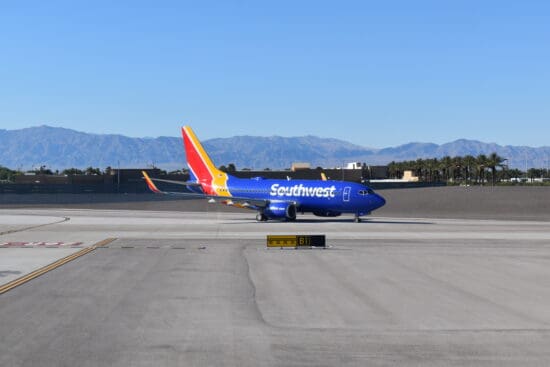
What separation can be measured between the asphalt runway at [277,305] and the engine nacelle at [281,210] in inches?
1077

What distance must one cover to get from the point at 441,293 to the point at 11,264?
18549mm

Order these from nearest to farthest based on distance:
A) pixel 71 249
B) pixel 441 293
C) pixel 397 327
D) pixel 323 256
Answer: pixel 397 327 → pixel 441 293 → pixel 323 256 → pixel 71 249

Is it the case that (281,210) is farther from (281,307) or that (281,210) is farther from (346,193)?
(281,307)

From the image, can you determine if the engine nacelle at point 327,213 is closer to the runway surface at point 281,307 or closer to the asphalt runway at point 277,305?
the asphalt runway at point 277,305

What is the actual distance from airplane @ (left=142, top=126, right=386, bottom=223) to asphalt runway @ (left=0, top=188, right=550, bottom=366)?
80.2 feet

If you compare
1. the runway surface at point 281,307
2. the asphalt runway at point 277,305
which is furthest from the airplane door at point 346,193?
the runway surface at point 281,307

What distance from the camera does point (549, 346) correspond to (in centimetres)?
1684

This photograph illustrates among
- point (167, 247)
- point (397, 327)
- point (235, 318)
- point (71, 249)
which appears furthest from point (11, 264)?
point (397, 327)

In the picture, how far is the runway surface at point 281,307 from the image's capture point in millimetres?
A: 15898

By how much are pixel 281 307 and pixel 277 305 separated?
1.33 feet

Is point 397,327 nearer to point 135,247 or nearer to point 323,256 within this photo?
point 323,256

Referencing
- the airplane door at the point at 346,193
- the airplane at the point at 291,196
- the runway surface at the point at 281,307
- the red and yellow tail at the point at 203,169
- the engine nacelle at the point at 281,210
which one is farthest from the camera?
the red and yellow tail at the point at 203,169

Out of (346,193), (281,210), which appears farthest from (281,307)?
(281,210)

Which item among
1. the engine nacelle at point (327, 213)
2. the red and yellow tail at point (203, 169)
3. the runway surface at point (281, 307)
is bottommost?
the runway surface at point (281, 307)
